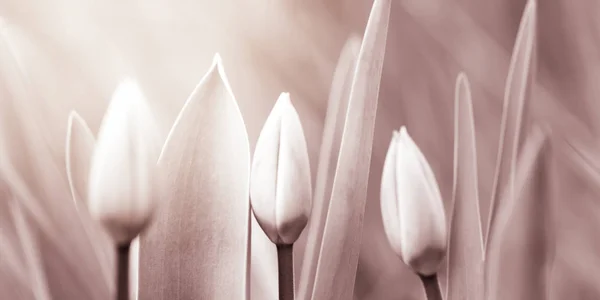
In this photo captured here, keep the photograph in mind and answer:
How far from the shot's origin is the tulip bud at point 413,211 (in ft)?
1.74

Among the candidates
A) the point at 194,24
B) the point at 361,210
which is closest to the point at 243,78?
the point at 194,24

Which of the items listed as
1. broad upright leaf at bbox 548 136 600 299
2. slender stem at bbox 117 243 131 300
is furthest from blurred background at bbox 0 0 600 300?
slender stem at bbox 117 243 131 300

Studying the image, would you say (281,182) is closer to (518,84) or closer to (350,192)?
(350,192)

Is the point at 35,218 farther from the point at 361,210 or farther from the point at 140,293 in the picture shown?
the point at 361,210

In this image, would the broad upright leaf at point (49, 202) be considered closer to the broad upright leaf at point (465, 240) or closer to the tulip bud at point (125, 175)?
the tulip bud at point (125, 175)

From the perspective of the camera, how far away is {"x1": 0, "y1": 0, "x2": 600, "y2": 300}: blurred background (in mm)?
533

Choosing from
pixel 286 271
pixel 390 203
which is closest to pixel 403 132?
pixel 390 203

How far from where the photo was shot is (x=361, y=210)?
536 millimetres

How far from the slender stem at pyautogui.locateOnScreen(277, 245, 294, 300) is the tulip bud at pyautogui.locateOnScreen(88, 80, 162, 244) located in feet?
0.40

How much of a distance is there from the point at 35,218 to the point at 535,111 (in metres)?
0.50

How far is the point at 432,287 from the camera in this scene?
0.55m

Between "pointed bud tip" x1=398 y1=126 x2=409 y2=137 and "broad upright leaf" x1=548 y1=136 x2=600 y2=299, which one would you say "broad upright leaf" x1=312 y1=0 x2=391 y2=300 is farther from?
"broad upright leaf" x1=548 y1=136 x2=600 y2=299

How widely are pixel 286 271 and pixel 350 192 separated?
0.09 m

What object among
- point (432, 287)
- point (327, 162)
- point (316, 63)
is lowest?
point (432, 287)
